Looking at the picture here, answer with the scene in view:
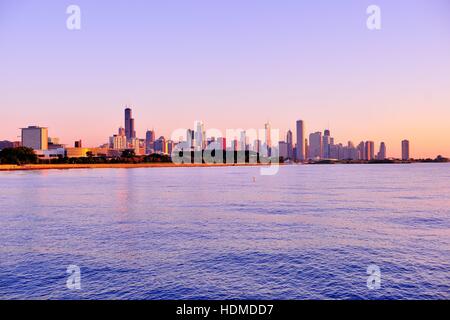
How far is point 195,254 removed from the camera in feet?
88.1

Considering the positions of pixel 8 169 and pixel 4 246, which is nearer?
pixel 4 246

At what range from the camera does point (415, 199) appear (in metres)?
61.5

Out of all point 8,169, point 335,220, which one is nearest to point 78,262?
point 335,220

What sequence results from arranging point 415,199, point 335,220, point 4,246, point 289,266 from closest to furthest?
1. point 289,266
2. point 4,246
3. point 335,220
4. point 415,199
